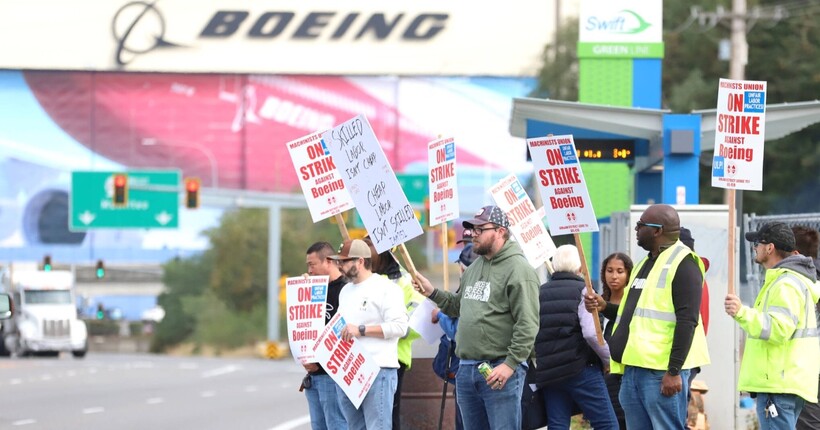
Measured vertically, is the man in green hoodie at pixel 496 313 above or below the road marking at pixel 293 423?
above

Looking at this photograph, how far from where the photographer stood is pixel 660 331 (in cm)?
844

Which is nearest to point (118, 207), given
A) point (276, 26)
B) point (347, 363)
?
point (276, 26)

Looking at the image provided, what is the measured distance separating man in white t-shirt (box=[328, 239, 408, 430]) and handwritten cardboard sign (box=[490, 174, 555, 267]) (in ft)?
6.83

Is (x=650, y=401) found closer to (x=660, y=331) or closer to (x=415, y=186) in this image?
(x=660, y=331)

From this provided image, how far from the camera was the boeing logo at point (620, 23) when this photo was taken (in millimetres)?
27000

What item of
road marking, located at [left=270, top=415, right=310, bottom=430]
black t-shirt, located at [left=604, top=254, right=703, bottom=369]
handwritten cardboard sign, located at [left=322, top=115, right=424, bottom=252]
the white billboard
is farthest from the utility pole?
the white billboard

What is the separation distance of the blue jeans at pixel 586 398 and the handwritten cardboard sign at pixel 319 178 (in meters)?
2.26

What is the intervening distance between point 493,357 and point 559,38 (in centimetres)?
4918

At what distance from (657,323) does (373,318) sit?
239 cm

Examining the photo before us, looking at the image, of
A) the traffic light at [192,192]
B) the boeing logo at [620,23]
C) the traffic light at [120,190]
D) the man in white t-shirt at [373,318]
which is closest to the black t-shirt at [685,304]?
the man in white t-shirt at [373,318]

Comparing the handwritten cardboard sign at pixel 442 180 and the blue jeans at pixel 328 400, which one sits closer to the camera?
Result: the blue jeans at pixel 328 400

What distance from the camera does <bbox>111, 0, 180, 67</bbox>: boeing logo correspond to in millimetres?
86938

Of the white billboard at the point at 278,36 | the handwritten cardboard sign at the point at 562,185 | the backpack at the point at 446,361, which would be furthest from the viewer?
the white billboard at the point at 278,36

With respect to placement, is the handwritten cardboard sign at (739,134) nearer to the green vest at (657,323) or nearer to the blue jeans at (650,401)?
the green vest at (657,323)
